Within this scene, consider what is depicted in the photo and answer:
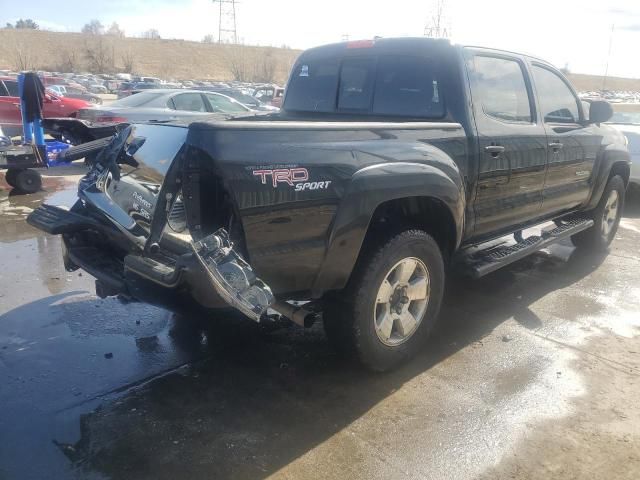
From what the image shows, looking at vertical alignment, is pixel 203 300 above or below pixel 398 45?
below

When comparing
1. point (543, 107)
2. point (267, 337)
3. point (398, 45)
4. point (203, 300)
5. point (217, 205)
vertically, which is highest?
point (398, 45)

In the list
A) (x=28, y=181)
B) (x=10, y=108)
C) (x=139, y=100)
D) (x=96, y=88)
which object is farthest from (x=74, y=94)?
(x=28, y=181)

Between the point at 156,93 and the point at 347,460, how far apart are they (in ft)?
34.9

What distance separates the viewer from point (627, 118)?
36.0 feet

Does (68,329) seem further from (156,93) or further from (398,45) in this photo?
(156,93)

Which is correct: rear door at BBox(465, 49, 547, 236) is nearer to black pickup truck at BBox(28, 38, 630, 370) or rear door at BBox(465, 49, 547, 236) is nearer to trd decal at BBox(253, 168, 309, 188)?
black pickup truck at BBox(28, 38, 630, 370)

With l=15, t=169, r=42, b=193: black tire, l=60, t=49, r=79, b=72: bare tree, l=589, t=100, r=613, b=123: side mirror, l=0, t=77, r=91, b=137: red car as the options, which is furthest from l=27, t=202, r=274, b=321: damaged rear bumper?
l=60, t=49, r=79, b=72: bare tree

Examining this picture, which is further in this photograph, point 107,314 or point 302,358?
point 107,314

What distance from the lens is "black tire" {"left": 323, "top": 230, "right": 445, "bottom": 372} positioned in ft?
10.6

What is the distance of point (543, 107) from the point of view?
475cm

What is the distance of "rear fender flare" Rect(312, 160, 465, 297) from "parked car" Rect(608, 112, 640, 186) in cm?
660

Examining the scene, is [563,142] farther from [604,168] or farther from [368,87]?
[368,87]

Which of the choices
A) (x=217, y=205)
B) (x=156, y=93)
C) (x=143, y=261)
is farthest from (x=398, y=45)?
(x=156, y=93)

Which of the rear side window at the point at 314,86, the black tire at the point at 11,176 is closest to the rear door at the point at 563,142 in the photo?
the rear side window at the point at 314,86
